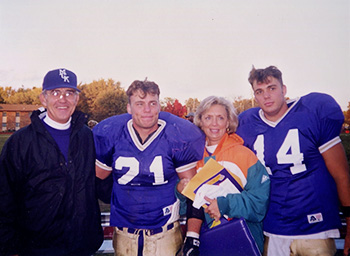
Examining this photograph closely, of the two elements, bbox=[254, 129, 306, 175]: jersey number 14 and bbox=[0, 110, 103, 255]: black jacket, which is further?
bbox=[254, 129, 306, 175]: jersey number 14

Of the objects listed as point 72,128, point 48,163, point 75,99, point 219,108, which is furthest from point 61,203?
point 219,108

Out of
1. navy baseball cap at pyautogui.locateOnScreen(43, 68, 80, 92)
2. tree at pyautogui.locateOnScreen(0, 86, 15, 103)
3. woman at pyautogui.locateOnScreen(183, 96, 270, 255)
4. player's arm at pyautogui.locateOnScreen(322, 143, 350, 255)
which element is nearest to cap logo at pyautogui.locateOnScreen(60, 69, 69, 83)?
navy baseball cap at pyautogui.locateOnScreen(43, 68, 80, 92)

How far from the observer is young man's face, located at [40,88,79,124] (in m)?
2.62

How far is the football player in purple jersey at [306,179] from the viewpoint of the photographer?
264cm

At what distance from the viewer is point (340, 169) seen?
2662 mm

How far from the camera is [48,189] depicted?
2.44m

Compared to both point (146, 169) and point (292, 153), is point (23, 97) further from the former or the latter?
point (292, 153)

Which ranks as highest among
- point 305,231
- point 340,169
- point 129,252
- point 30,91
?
point 30,91

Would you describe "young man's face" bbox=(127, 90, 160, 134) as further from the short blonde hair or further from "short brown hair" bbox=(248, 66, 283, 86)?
"short brown hair" bbox=(248, 66, 283, 86)

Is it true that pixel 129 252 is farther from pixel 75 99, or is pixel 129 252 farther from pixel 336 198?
pixel 336 198

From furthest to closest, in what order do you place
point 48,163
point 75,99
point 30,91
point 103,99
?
point 30,91 < point 103,99 < point 75,99 < point 48,163

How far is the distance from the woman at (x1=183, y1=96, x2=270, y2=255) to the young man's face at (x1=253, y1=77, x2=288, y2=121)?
0.37 m

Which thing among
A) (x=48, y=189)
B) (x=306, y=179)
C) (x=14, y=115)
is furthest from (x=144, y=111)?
(x=14, y=115)

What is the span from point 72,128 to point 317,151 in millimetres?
2489
